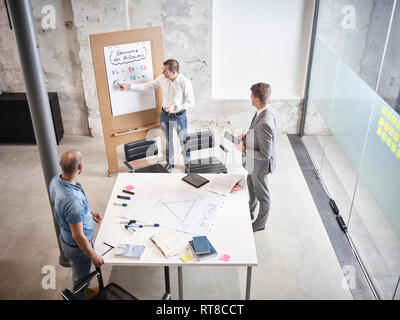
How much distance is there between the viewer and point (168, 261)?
11.9 ft

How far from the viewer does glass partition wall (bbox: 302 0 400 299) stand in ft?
13.2

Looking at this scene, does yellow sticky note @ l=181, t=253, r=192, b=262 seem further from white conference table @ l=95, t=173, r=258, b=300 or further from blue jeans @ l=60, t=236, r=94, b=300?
blue jeans @ l=60, t=236, r=94, b=300

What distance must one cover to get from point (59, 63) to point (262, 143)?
4121 mm

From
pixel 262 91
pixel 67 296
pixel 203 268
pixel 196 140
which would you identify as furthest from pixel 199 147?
pixel 67 296

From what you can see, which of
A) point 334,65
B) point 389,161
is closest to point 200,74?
point 334,65

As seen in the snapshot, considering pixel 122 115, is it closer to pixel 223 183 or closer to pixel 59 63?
pixel 59 63

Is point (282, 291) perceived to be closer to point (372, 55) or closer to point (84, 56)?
point (372, 55)

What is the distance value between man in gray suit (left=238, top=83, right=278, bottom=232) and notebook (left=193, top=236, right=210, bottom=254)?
1.26 metres

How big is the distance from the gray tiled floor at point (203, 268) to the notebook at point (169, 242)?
809 mm

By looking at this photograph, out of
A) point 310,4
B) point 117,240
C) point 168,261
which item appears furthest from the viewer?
point 310,4

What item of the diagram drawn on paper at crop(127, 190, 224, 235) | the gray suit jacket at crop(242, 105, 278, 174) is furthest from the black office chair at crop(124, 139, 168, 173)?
the gray suit jacket at crop(242, 105, 278, 174)

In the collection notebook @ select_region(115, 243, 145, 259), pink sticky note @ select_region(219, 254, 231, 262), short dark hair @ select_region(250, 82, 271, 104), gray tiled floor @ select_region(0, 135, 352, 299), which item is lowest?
gray tiled floor @ select_region(0, 135, 352, 299)

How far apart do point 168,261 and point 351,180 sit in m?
2.65

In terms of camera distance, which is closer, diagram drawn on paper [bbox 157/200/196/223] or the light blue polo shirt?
the light blue polo shirt
